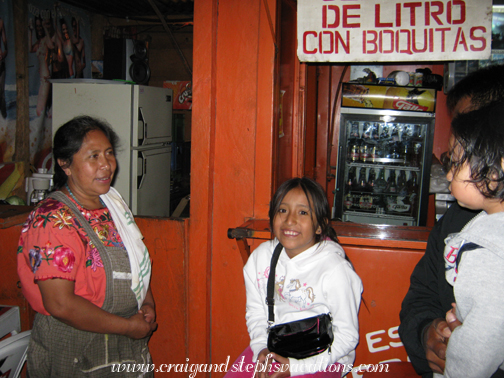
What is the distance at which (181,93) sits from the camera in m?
6.24

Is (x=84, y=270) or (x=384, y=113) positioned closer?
(x=84, y=270)

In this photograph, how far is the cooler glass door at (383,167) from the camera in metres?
4.48

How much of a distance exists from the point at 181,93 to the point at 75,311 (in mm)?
5266

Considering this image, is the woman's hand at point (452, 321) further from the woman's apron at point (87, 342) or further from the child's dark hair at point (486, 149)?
the woman's apron at point (87, 342)

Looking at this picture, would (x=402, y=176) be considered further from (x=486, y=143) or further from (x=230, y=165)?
(x=486, y=143)

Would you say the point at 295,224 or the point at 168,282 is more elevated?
the point at 295,224

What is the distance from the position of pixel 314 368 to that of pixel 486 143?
1.14 meters

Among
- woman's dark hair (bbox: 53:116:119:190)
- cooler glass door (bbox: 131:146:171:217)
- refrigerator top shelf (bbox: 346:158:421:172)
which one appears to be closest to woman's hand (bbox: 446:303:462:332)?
woman's dark hair (bbox: 53:116:119:190)

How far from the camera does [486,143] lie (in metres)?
1.00

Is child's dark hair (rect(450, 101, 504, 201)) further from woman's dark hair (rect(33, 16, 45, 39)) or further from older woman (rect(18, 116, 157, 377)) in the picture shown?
woman's dark hair (rect(33, 16, 45, 39))

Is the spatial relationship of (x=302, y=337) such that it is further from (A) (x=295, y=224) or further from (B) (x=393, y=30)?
(B) (x=393, y=30)

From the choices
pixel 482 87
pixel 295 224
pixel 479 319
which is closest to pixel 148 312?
pixel 295 224

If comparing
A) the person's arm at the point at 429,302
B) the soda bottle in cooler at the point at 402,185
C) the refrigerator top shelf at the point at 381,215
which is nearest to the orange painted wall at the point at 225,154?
the person's arm at the point at 429,302

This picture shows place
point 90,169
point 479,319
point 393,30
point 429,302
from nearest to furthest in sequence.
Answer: point 479,319 → point 429,302 → point 90,169 → point 393,30
